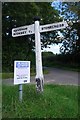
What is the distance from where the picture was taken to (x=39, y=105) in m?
7.18

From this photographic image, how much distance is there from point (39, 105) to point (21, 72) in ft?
3.66

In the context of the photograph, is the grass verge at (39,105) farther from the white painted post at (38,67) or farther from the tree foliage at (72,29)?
the tree foliage at (72,29)

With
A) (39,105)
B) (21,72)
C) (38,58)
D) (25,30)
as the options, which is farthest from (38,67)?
(39,105)

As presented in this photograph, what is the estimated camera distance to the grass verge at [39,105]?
651 centimetres

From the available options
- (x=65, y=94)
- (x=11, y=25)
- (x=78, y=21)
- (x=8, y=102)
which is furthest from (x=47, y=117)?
(x=78, y=21)

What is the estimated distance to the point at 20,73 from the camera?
25.3 ft

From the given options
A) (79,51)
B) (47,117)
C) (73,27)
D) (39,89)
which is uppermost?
(73,27)

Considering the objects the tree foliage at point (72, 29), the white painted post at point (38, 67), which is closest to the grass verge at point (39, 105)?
the white painted post at point (38, 67)

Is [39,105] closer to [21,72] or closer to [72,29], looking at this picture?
[21,72]

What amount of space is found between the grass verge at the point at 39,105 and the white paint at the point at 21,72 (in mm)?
517

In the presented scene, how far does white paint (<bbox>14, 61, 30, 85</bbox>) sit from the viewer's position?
7582mm

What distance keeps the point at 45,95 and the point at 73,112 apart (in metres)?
1.55

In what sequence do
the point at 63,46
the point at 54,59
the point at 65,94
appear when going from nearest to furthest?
1. the point at 65,94
2. the point at 63,46
3. the point at 54,59

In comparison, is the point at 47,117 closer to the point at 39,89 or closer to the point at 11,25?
the point at 39,89
